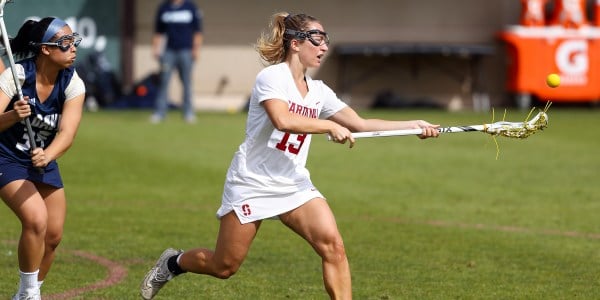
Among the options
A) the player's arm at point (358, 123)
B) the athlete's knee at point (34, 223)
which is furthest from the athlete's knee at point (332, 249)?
the athlete's knee at point (34, 223)

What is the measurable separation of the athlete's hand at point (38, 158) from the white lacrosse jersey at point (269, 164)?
47.3 inches

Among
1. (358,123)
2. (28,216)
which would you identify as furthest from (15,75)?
(358,123)

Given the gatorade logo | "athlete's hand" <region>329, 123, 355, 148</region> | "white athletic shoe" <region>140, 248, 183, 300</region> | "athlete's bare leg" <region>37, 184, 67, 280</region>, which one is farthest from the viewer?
the gatorade logo

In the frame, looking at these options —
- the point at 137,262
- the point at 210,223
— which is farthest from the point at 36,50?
the point at 210,223

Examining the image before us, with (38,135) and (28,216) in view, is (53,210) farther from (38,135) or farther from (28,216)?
(38,135)

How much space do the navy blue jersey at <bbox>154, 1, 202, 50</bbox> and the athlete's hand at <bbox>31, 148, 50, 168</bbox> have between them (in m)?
14.5

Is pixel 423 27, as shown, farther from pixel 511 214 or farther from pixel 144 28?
pixel 511 214

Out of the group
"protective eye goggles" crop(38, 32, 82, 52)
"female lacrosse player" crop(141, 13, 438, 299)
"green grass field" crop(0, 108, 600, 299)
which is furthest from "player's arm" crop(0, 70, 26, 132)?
"green grass field" crop(0, 108, 600, 299)

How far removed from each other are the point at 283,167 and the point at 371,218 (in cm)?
505

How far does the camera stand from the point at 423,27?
2781 cm

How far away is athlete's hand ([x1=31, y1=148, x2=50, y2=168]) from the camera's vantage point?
24.6ft

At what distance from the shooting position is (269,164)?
288 inches

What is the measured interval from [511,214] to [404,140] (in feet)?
24.7

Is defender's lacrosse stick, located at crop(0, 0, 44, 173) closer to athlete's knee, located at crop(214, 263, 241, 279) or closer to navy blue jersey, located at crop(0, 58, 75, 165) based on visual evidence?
navy blue jersey, located at crop(0, 58, 75, 165)
